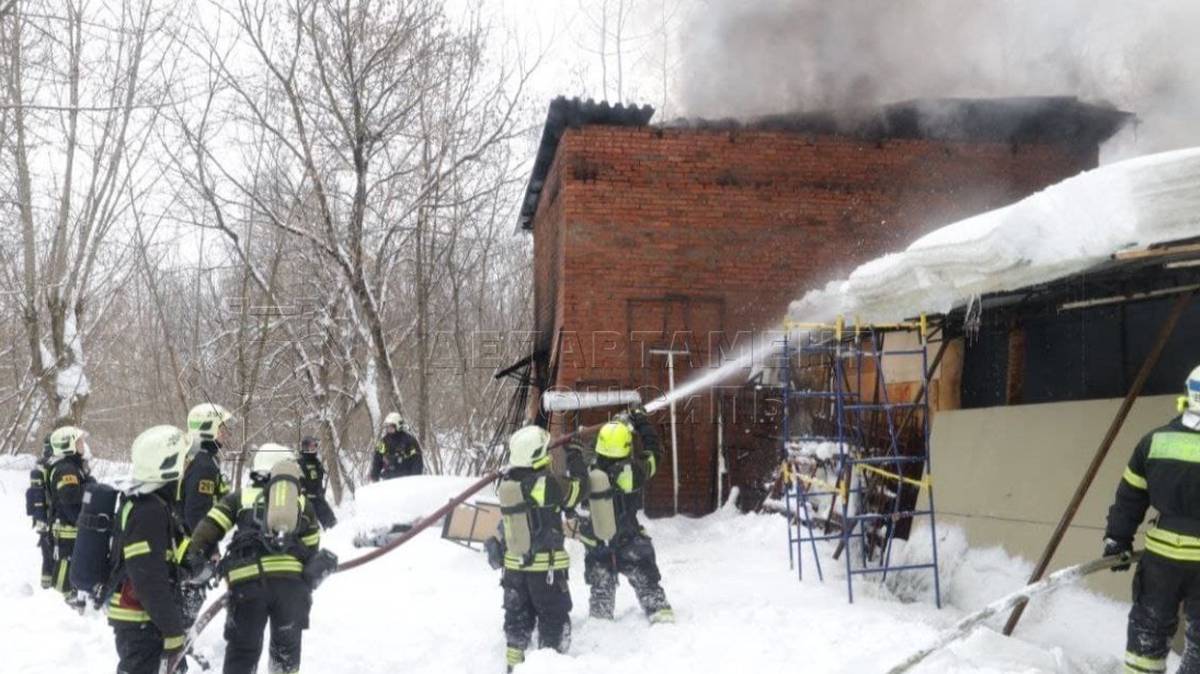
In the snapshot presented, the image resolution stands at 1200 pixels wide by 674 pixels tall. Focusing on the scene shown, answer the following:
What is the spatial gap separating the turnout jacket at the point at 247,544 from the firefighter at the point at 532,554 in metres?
1.45

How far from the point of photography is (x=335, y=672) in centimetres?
612

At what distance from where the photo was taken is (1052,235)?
4820mm

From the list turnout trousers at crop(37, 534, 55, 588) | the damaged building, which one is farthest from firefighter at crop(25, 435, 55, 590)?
the damaged building

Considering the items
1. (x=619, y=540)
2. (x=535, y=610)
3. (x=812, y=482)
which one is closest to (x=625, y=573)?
(x=619, y=540)

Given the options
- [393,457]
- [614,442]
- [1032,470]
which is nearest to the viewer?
[1032,470]

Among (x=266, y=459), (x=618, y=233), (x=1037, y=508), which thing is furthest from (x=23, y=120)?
(x=1037, y=508)

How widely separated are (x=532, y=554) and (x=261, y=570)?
184cm

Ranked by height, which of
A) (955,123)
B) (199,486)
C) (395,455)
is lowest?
(395,455)

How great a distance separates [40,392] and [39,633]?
13.9 meters

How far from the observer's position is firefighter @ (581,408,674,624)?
661 centimetres

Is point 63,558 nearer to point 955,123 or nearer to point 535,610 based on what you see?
point 535,610

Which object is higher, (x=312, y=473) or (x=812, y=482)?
(x=812, y=482)

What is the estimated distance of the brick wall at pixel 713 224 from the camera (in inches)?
423

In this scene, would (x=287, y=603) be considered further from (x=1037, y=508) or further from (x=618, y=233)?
(x=618, y=233)
